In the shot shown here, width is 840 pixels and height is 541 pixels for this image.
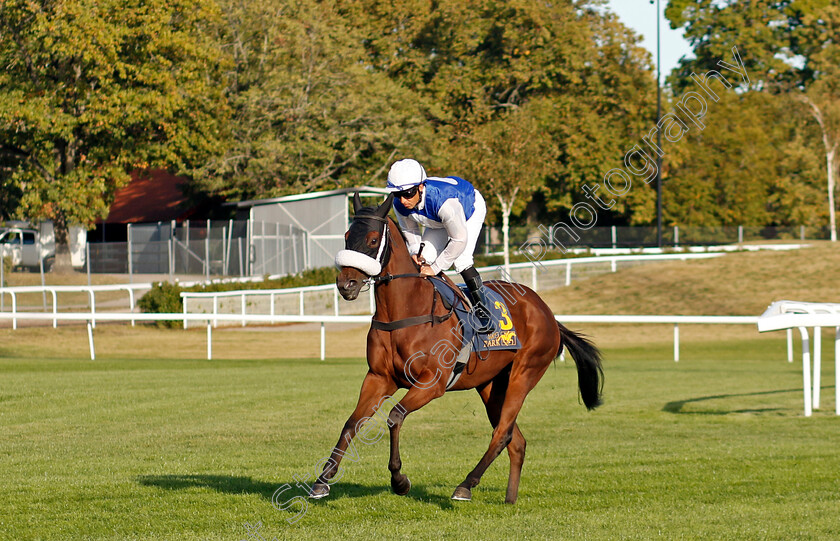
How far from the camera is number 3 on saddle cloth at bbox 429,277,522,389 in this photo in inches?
230

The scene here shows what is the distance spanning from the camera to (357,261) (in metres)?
5.21

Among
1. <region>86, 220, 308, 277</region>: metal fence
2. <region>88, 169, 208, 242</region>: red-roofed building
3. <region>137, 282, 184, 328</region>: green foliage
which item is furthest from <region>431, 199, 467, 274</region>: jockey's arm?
<region>88, 169, 208, 242</region>: red-roofed building

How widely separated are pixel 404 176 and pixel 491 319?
1.14 meters

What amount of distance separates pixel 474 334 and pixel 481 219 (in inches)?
33.6

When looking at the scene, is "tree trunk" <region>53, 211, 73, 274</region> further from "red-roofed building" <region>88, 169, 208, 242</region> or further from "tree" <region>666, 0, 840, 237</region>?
Answer: "tree" <region>666, 0, 840, 237</region>

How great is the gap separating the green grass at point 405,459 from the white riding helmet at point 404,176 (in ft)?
6.10

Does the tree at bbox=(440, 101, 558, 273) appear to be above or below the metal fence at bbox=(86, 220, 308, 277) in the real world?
above

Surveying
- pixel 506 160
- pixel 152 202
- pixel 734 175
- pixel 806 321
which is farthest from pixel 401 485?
pixel 734 175

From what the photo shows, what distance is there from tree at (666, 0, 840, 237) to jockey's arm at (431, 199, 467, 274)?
5380 centimetres

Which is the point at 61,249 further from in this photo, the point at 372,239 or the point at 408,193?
the point at 372,239

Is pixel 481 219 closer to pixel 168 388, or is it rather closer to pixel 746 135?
pixel 168 388

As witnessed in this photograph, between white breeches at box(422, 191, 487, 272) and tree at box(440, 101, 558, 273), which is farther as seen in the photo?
tree at box(440, 101, 558, 273)

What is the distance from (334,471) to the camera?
5.29m

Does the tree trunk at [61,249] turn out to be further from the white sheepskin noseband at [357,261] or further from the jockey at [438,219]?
the white sheepskin noseband at [357,261]
